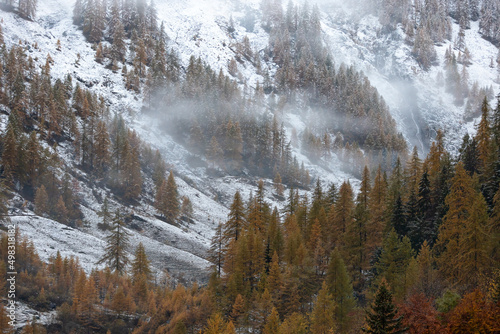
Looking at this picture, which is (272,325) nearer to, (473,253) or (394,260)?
(394,260)

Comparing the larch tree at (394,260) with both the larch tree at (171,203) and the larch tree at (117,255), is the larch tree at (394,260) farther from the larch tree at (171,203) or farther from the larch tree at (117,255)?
the larch tree at (171,203)

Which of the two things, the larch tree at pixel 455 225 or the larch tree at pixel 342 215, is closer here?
the larch tree at pixel 455 225

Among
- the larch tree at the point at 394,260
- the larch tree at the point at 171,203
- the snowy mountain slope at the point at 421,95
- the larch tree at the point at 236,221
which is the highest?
the snowy mountain slope at the point at 421,95

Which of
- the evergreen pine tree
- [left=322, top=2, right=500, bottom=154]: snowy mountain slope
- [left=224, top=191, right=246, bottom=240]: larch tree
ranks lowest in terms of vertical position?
the evergreen pine tree

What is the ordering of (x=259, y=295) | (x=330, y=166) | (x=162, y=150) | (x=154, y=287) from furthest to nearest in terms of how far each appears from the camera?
(x=330, y=166) < (x=162, y=150) < (x=154, y=287) < (x=259, y=295)

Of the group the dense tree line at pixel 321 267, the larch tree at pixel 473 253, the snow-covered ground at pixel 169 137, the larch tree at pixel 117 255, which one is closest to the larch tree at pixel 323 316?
the dense tree line at pixel 321 267

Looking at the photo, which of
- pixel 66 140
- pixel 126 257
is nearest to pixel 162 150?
pixel 66 140

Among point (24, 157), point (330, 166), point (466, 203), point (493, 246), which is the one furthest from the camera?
point (330, 166)

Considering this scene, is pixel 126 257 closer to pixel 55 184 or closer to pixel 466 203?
pixel 55 184

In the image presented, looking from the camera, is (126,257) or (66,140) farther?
(66,140)

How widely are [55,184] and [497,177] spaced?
240 ft

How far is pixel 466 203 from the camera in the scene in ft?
119

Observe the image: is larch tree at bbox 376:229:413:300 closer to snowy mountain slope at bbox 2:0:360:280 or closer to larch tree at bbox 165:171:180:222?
snowy mountain slope at bbox 2:0:360:280

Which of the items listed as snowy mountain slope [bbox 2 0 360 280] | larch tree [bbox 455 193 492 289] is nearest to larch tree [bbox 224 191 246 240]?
snowy mountain slope [bbox 2 0 360 280]
